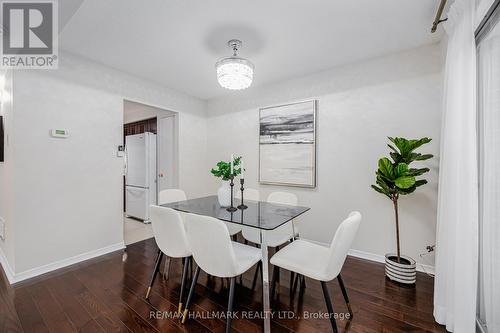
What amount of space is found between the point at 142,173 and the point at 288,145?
304 centimetres

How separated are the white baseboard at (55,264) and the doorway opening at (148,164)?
845mm

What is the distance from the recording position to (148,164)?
432 cm

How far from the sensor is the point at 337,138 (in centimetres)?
289

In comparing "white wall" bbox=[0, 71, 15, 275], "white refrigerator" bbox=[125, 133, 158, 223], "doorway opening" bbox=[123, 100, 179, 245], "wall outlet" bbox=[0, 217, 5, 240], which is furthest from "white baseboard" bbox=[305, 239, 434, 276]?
"wall outlet" bbox=[0, 217, 5, 240]

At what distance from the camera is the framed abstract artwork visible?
308 centimetres

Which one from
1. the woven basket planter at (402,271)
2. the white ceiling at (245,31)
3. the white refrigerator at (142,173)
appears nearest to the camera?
the white ceiling at (245,31)

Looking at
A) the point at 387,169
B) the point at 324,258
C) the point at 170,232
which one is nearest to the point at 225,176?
the point at 170,232

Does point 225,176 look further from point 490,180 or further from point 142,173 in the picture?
point 142,173

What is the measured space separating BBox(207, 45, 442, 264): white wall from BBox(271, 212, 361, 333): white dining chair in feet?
3.99

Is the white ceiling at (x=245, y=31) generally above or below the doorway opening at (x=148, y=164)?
above

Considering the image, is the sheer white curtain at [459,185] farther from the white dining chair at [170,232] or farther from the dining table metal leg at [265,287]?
the white dining chair at [170,232]

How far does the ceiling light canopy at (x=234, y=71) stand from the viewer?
2.02 metres

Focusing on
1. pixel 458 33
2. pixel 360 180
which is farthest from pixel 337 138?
pixel 458 33

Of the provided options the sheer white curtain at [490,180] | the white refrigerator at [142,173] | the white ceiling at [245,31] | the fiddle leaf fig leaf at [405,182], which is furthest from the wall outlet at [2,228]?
the sheer white curtain at [490,180]
